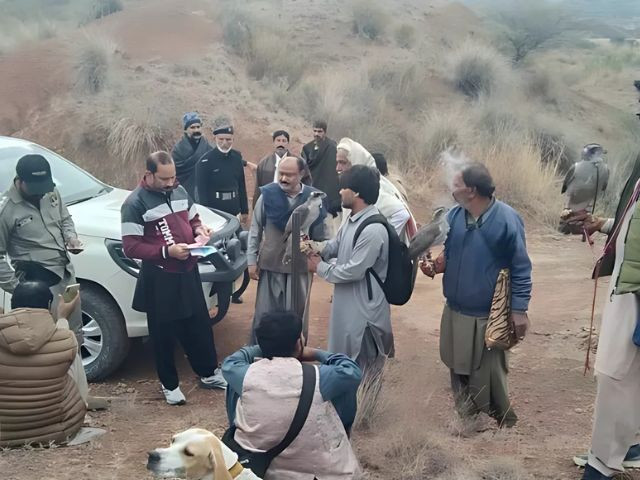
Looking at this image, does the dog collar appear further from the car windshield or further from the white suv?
the car windshield

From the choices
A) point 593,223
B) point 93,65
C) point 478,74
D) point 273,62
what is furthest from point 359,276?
point 478,74

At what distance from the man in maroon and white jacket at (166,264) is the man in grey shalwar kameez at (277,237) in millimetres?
400

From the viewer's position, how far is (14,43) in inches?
803

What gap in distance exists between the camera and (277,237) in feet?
17.9

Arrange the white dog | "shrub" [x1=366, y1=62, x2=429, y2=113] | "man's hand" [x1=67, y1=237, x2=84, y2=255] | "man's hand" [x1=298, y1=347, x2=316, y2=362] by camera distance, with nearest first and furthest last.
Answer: the white dog < "man's hand" [x1=298, y1=347, x2=316, y2=362] < "man's hand" [x1=67, y1=237, x2=84, y2=255] < "shrub" [x1=366, y1=62, x2=429, y2=113]

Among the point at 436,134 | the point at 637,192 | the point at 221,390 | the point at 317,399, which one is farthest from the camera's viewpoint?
the point at 436,134

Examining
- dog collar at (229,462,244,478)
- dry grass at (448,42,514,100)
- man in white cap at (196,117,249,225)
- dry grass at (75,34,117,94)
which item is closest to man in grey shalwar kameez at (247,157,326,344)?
dog collar at (229,462,244,478)

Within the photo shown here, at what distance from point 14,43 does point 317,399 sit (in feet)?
65.1

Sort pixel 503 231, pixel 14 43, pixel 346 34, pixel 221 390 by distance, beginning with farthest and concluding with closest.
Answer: pixel 346 34, pixel 14 43, pixel 221 390, pixel 503 231

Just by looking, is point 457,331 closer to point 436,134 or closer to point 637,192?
point 637,192

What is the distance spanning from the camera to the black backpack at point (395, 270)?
4668 mm

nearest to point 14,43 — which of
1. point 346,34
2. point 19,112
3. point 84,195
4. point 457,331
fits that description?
point 19,112

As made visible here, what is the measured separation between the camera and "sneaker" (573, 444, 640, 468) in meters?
3.95

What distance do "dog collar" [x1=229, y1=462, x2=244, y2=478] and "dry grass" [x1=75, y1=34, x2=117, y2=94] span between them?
14.3 metres
